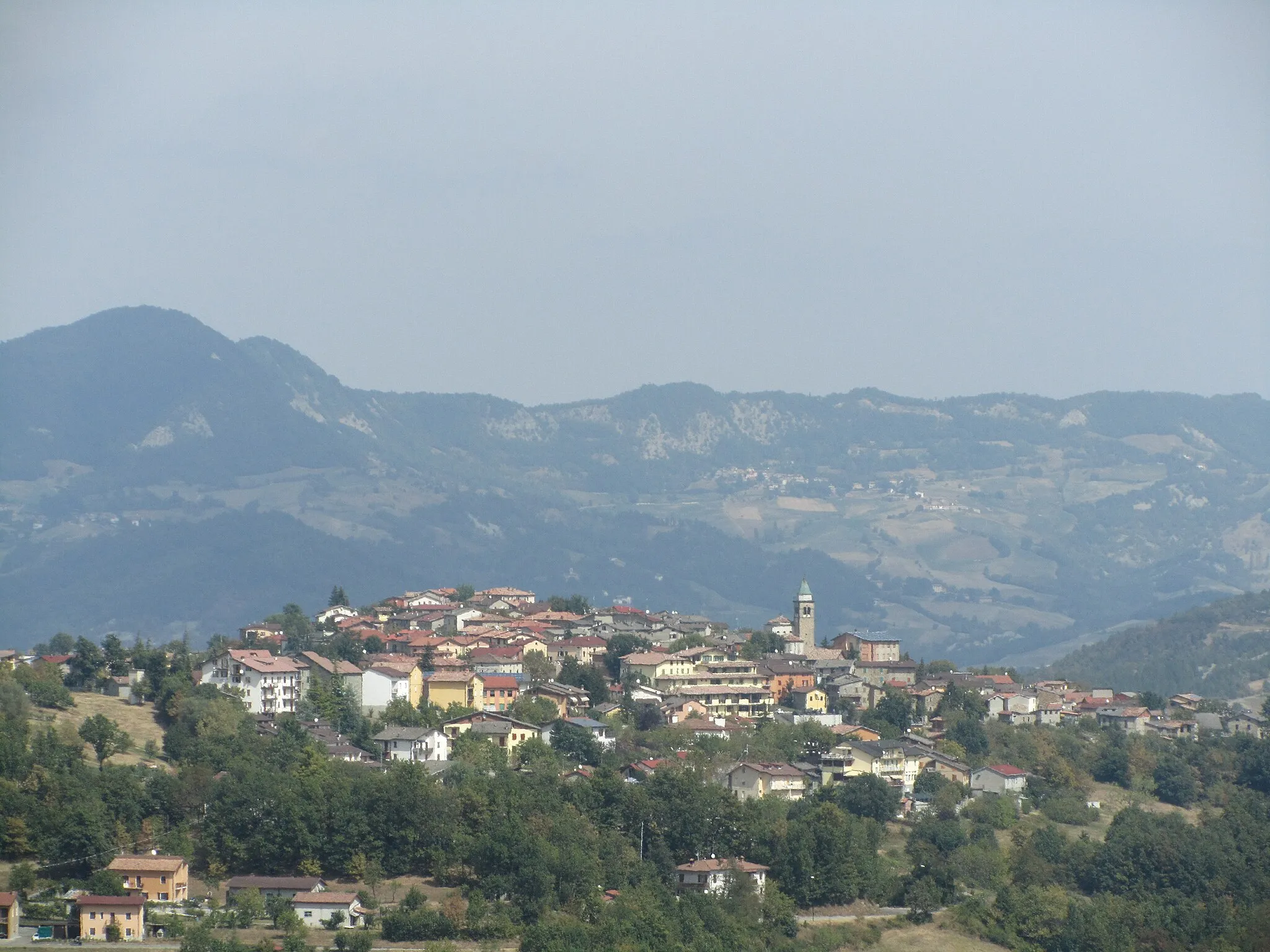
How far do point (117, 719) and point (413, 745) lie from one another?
26.3 feet

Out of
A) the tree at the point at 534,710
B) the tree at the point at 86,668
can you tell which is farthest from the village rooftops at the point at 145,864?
the tree at the point at 86,668

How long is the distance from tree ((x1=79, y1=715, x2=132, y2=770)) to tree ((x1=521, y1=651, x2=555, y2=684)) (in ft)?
47.2

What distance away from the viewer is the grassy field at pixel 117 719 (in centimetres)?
5131

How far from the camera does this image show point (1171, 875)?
5134cm

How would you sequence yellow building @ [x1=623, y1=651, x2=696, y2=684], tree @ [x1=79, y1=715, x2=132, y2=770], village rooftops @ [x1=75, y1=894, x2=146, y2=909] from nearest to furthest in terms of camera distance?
village rooftops @ [x1=75, y1=894, x2=146, y2=909] → tree @ [x1=79, y1=715, x2=132, y2=770] → yellow building @ [x1=623, y1=651, x2=696, y2=684]

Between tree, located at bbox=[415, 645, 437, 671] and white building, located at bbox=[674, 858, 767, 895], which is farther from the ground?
tree, located at bbox=[415, 645, 437, 671]

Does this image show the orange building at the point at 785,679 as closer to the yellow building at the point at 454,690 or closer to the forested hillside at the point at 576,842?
the forested hillside at the point at 576,842

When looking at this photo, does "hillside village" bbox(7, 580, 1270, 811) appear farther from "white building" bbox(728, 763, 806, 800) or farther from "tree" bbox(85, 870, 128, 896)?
"tree" bbox(85, 870, 128, 896)

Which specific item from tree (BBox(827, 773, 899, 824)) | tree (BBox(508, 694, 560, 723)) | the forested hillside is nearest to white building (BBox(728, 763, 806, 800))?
the forested hillside

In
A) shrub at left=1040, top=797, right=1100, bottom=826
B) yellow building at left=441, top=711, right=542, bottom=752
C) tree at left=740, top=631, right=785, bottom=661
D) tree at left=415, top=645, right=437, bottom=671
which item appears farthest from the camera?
tree at left=740, top=631, right=785, bottom=661

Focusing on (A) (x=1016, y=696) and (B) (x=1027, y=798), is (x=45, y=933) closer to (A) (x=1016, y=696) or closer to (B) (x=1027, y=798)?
(B) (x=1027, y=798)

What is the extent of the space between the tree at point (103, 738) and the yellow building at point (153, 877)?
7.54 m

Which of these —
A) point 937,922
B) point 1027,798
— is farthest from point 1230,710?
point 937,922

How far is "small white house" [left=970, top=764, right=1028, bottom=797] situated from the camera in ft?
192
